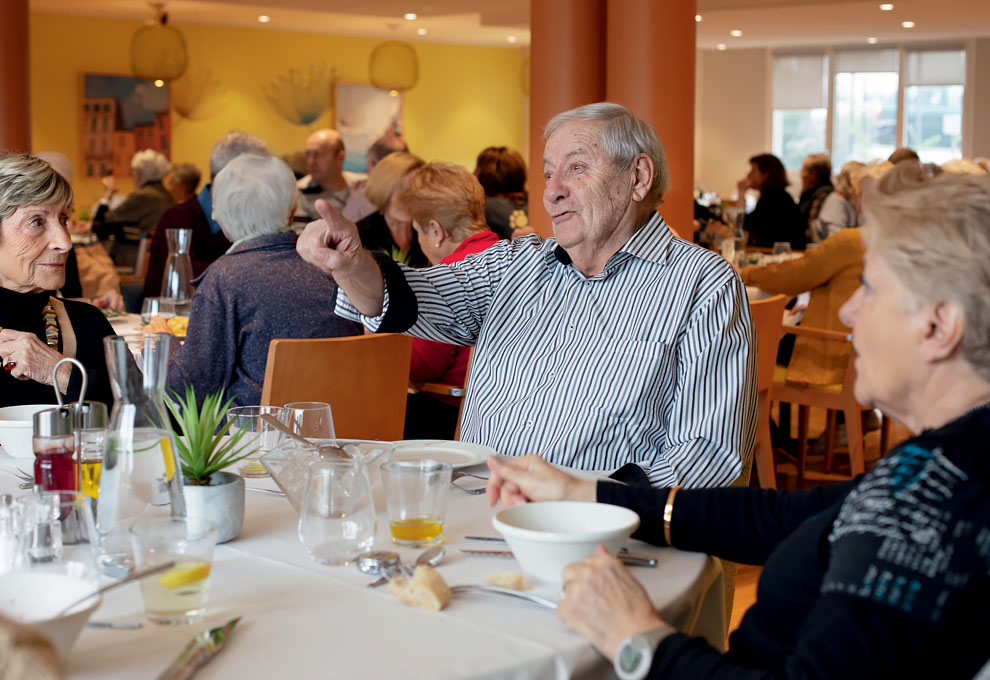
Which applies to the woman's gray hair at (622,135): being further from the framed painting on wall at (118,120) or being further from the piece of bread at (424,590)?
the framed painting on wall at (118,120)

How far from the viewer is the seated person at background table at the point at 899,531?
1066 mm

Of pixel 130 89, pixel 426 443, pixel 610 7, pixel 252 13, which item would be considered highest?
pixel 252 13

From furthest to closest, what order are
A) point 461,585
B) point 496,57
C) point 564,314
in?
1. point 496,57
2. point 564,314
3. point 461,585

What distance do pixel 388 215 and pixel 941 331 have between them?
4.25m

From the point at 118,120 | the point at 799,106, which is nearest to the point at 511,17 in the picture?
the point at 118,120

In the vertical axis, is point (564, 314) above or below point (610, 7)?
below

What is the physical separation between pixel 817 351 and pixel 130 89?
10.4 meters

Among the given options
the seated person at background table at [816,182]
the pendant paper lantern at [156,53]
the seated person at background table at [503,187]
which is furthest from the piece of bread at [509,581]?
the pendant paper lantern at [156,53]

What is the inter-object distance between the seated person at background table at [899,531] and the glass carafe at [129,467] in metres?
0.56

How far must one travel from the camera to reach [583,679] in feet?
4.09

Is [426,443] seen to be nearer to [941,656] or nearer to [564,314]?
[564,314]

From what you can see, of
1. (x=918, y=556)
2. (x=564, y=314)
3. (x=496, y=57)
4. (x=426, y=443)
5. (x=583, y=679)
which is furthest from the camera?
(x=496, y=57)

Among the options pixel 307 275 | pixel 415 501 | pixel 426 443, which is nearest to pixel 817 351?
pixel 307 275

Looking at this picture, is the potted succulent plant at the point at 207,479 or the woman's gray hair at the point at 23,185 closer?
the potted succulent plant at the point at 207,479
